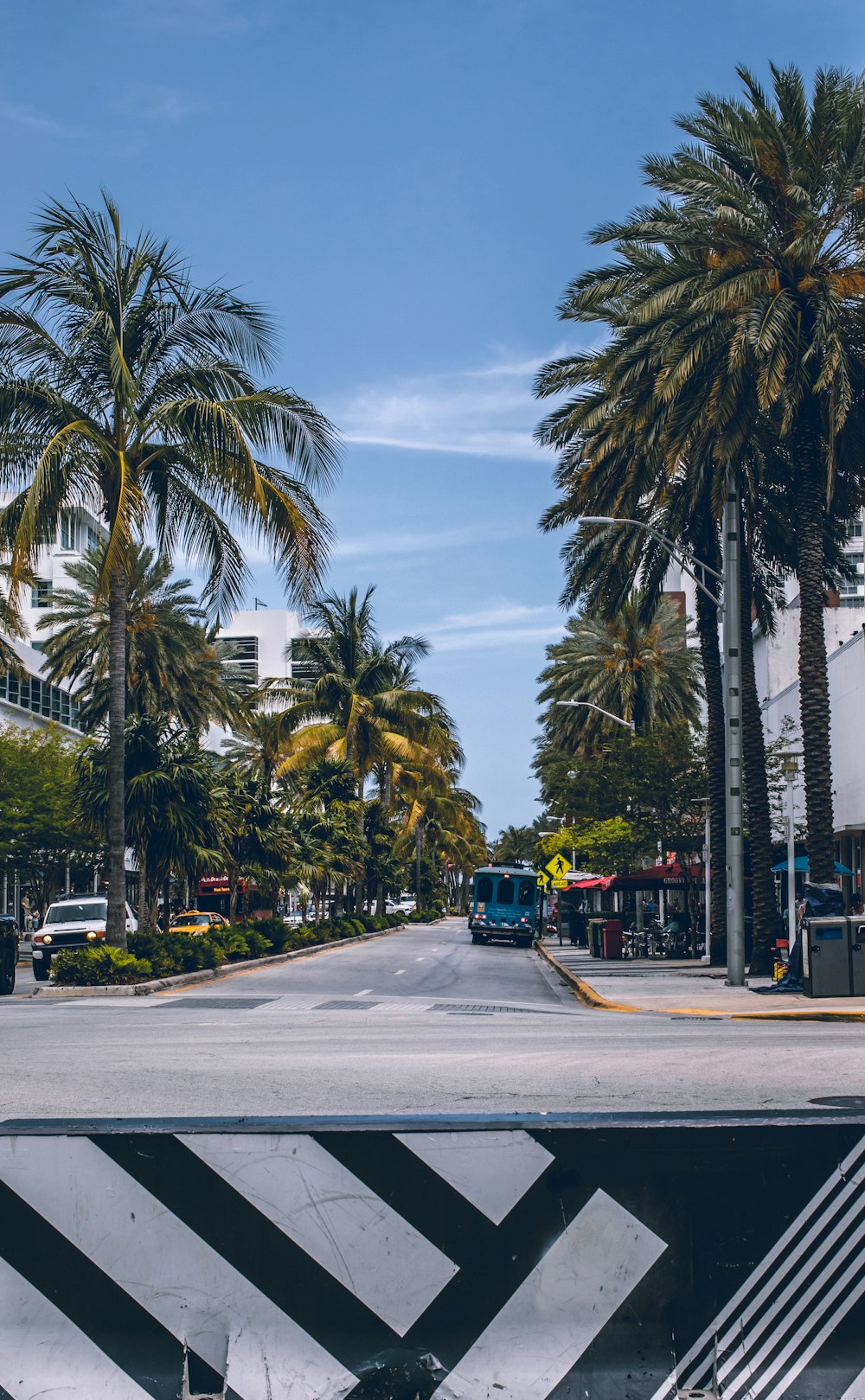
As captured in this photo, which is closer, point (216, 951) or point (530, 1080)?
point (530, 1080)

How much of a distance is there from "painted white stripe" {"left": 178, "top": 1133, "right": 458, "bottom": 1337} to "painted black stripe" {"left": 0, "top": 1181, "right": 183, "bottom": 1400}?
0.47 meters

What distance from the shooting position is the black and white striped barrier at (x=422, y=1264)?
14.0 feet

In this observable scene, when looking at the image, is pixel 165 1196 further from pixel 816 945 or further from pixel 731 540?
pixel 731 540

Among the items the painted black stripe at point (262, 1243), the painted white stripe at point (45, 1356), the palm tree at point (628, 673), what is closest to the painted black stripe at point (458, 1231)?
the painted black stripe at point (262, 1243)

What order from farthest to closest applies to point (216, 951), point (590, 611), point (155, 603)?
1. point (155, 603)
2. point (590, 611)
3. point (216, 951)

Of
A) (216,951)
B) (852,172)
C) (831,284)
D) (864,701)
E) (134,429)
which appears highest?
(852,172)

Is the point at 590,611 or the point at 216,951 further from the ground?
the point at 590,611

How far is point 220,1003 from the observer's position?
21.1 m

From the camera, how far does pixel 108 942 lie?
24.5 meters

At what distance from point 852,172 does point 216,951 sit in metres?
18.6

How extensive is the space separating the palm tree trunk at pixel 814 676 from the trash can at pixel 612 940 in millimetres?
15192

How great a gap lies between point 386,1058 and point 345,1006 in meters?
8.25

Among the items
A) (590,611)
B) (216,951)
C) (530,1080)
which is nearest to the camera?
(530,1080)

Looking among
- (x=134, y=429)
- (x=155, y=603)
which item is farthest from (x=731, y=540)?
(x=155, y=603)
